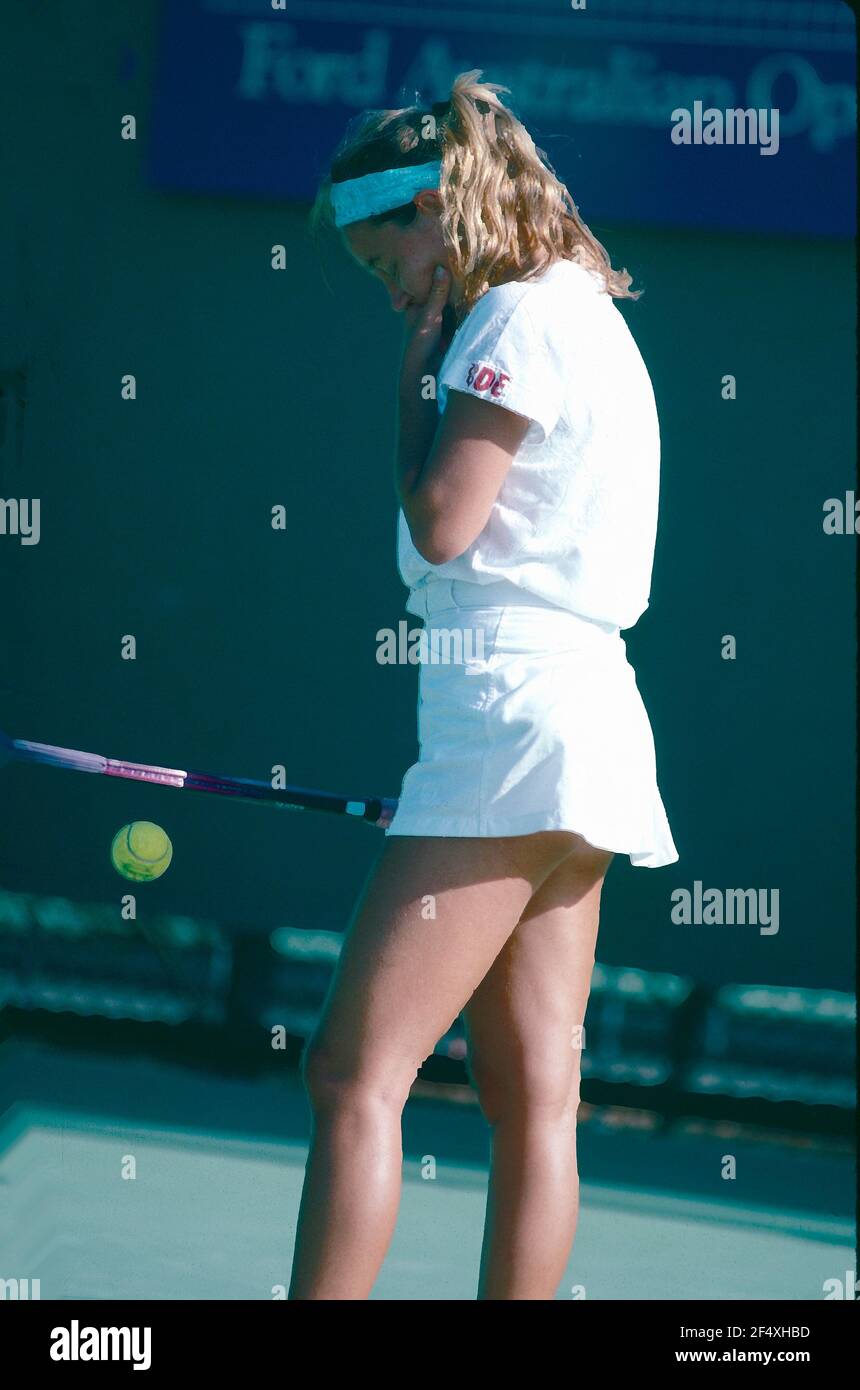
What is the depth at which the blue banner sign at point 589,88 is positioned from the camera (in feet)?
14.2

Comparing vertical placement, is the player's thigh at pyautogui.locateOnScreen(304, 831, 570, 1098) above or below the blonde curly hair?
below

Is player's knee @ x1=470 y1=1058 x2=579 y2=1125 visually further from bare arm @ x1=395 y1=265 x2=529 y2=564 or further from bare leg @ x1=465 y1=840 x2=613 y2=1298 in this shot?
bare arm @ x1=395 y1=265 x2=529 y2=564

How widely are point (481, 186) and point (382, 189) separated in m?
0.13

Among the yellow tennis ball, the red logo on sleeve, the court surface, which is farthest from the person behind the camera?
the yellow tennis ball

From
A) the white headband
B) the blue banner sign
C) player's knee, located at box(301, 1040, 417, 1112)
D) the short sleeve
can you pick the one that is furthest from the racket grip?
the blue banner sign

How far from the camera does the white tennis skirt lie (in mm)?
2000

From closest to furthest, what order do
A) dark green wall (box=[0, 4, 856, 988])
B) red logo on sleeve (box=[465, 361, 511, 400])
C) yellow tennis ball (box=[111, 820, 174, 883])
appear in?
red logo on sleeve (box=[465, 361, 511, 400]), yellow tennis ball (box=[111, 820, 174, 883]), dark green wall (box=[0, 4, 856, 988])

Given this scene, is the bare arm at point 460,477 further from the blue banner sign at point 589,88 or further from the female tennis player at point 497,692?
the blue banner sign at point 589,88

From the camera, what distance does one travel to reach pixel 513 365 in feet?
6.53

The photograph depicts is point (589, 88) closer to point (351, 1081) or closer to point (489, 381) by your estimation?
point (489, 381)

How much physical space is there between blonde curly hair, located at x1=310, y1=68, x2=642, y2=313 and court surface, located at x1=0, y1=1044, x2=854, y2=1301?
1738mm

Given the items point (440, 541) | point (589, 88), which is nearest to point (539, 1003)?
point (440, 541)

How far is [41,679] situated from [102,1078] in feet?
3.62
